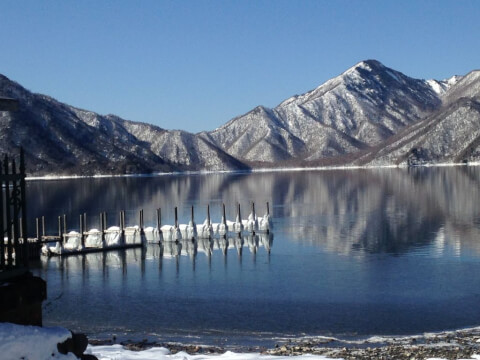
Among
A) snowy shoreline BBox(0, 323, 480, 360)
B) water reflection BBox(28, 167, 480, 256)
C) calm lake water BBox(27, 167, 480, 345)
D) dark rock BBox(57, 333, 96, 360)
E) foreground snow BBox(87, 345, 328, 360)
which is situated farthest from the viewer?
water reflection BBox(28, 167, 480, 256)

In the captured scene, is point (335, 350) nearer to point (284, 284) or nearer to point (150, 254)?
point (284, 284)

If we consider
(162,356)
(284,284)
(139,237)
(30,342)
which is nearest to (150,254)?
(139,237)

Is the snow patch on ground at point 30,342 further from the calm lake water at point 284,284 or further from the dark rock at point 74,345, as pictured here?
the calm lake water at point 284,284

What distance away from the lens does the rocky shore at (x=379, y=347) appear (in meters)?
19.3

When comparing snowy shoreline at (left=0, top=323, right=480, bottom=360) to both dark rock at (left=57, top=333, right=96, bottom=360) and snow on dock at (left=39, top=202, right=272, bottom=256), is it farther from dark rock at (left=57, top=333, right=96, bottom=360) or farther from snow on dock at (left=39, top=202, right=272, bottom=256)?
snow on dock at (left=39, top=202, right=272, bottom=256)

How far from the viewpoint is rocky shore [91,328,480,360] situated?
762 inches

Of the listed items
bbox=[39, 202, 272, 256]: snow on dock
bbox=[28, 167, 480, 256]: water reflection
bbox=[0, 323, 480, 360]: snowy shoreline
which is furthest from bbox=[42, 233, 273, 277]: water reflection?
bbox=[0, 323, 480, 360]: snowy shoreline

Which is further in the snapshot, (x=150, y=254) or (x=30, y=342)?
(x=150, y=254)

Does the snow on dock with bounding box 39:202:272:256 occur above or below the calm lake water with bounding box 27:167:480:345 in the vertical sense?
above

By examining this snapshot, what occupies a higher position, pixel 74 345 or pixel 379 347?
pixel 74 345

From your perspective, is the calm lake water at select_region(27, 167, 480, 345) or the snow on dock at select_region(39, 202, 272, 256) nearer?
the calm lake water at select_region(27, 167, 480, 345)

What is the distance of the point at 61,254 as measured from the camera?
48750 mm

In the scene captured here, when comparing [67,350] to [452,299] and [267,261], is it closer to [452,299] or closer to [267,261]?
[452,299]

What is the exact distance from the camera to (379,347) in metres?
21.3
